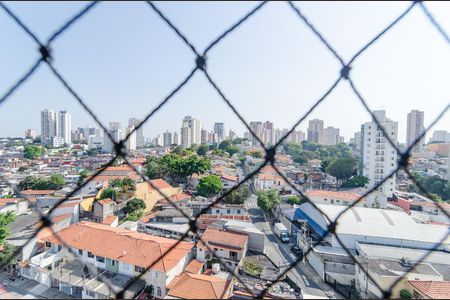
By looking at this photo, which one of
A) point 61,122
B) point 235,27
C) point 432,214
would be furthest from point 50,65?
point 61,122

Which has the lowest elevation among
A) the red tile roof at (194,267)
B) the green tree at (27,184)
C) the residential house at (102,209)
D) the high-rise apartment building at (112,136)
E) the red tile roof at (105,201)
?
the red tile roof at (194,267)

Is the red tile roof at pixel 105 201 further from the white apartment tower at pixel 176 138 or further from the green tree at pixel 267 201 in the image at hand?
the white apartment tower at pixel 176 138

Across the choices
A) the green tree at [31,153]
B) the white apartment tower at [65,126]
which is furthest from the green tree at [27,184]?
the white apartment tower at [65,126]

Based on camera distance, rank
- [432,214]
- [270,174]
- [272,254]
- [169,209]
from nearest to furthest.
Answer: [272,254]
[169,209]
[432,214]
[270,174]

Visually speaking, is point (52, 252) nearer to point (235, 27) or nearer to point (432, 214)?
point (235, 27)

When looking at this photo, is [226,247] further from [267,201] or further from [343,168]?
[343,168]

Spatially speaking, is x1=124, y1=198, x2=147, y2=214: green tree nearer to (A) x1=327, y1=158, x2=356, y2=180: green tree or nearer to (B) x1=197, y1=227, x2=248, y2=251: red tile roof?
(B) x1=197, y1=227, x2=248, y2=251: red tile roof

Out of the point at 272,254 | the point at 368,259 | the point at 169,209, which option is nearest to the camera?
the point at 368,259
